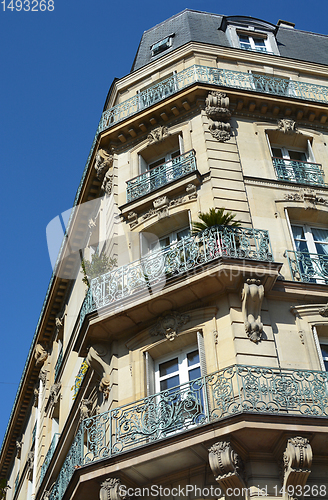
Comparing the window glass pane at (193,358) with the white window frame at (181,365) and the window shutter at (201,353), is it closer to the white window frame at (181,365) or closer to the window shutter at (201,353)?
the white window frame at (181,365)

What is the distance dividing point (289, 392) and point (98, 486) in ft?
12.4

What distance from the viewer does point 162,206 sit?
623 inches

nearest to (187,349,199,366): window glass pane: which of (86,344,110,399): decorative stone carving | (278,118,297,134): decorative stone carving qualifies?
(86,344,110,399): decorative stone carving

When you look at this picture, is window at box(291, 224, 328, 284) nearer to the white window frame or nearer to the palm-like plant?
the palm-like plant

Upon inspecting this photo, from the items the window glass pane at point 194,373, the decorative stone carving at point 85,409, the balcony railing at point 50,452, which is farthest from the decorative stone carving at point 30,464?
the window glass pane at point 194,373

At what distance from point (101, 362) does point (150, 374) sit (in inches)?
52.2

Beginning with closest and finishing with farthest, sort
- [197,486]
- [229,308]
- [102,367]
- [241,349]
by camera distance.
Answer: [197,486]
[241,349]
[229,308]
[102,367]

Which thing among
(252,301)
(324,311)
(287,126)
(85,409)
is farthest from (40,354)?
(324,311)

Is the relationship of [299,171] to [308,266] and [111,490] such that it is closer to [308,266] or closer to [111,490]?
[308,266]

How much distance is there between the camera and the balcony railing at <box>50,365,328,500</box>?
10.9m

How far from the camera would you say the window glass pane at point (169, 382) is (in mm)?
12800

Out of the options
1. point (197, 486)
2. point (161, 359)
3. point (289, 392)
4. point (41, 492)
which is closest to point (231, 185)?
point (161, 359)

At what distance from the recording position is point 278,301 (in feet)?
43.0

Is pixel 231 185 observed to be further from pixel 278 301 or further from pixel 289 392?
pixel 289 392
